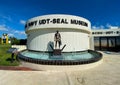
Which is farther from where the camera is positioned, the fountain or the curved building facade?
the curved building facade

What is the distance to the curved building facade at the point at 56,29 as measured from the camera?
44.5 ft

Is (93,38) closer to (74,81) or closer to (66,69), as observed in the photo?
(66,69)

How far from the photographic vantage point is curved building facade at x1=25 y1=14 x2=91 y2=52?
1357 centimetres

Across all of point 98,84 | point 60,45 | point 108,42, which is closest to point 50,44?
point 60,45

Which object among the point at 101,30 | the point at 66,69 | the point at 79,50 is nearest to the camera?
the point at 66,69

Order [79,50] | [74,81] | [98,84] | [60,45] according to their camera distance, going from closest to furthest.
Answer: [98,84]
[74,81]
[60,45]
[79,50]

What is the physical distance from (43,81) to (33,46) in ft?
26.6

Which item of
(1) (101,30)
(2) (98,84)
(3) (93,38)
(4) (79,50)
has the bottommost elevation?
(2) (98,84)

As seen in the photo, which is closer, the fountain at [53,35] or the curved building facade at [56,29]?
the fountain at [53,35]

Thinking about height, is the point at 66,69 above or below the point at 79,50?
below

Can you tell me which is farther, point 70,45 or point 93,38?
point 93,38

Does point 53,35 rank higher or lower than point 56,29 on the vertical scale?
lower

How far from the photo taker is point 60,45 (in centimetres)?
1364

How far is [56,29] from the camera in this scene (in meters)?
13.8
